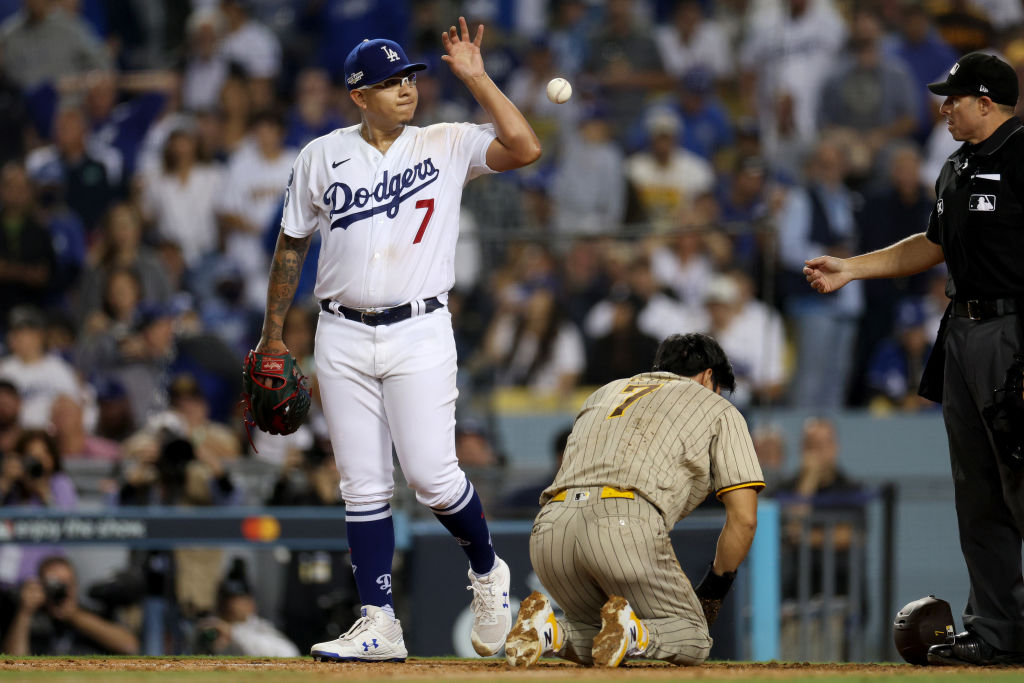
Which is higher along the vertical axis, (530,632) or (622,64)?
(622,64)

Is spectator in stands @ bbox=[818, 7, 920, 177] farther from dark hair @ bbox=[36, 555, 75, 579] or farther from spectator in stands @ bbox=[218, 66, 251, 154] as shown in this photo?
dark hair @ bbox=[36, 555, 75, 579]

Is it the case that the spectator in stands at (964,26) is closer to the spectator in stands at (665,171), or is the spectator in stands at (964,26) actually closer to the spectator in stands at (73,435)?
the spectator in stands at (665,171)

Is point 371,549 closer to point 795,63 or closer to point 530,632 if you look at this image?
point 530,632

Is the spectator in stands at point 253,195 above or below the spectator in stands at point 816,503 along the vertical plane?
above

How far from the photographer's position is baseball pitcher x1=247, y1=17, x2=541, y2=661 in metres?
5.12

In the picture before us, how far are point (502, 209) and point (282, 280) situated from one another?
510 centimetres

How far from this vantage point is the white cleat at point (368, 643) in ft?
16.7

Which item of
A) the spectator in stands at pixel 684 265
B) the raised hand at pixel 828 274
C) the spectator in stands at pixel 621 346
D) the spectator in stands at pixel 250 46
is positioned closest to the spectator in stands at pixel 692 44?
the spectator in stands at pixel 684 265

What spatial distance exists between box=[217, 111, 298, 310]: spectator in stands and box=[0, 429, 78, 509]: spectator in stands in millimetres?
4059

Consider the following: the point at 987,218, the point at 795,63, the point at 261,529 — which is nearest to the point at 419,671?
the point at 987,218

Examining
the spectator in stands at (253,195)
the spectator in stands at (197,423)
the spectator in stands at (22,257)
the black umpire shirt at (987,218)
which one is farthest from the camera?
the spectator in stands at (253,195)

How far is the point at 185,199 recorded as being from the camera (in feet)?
41.0

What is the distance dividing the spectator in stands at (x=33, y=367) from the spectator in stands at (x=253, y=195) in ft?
6.76

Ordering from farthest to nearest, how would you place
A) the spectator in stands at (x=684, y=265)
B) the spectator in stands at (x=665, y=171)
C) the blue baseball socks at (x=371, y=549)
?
the spectator in stands at (x=665, y=171)
the spectator in stands at (x=684, y=265)
the blue baseball socks at (x=371, y=549)
